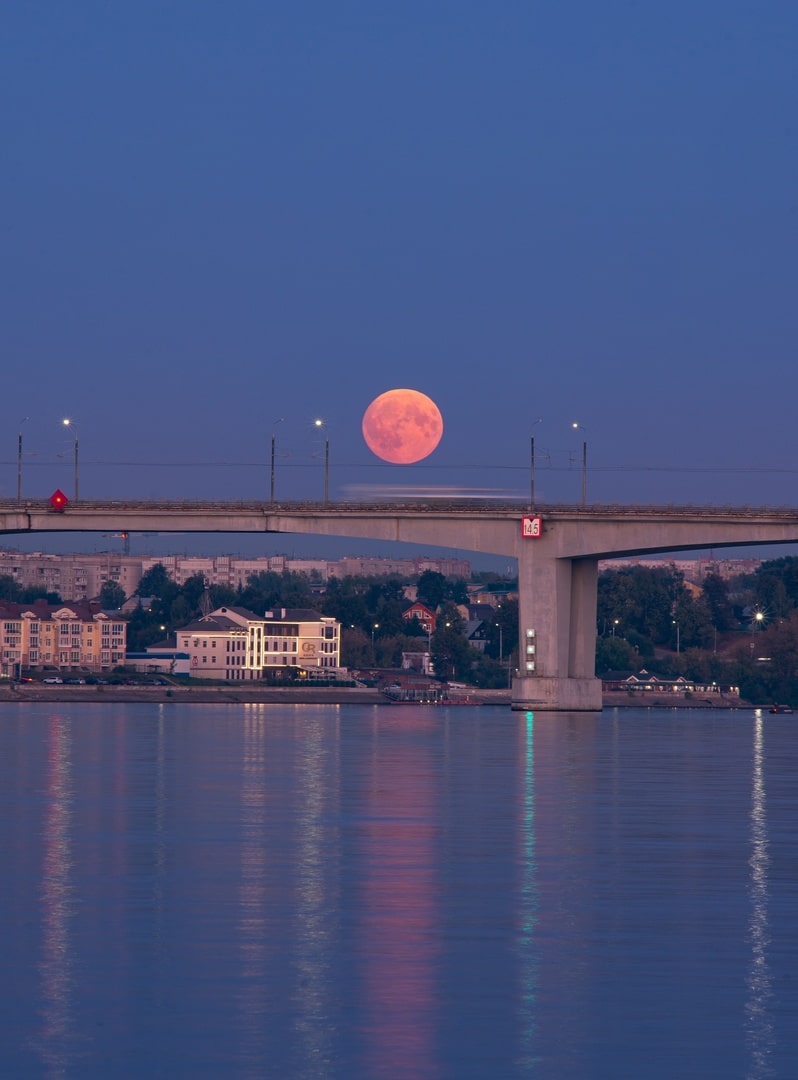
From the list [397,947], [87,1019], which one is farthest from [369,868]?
[87,1019]

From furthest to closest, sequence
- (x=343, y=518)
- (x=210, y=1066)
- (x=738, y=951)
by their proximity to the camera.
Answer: (x=343, y=518), (x=738, y=951), (x=210, y=1066)

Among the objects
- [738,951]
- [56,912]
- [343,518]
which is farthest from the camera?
[343,518]

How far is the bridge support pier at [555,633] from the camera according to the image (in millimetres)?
123812

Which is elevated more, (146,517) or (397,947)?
(146,517)

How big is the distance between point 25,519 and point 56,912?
4228 inches

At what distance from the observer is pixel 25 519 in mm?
127250

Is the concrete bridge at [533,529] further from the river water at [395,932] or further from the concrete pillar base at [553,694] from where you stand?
the river water at [395,932]

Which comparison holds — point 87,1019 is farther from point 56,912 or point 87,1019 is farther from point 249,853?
point 249,853

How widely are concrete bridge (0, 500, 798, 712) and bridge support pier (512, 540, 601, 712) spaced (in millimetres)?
64

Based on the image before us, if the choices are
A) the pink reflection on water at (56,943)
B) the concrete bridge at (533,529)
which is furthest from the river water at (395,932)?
the concrete bridge at (533,529)

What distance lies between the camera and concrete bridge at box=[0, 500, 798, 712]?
403 feet

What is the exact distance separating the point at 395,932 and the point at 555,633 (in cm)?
10388

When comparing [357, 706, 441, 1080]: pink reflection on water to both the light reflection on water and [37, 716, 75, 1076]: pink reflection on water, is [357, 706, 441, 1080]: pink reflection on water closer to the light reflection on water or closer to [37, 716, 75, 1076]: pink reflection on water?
[37, 716, 75, 1076]: pink reflection on water

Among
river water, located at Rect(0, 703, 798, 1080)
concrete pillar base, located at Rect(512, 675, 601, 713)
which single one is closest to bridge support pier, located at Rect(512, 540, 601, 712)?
concrete pillar base, located at Rect(512, 675, 601, 713)
